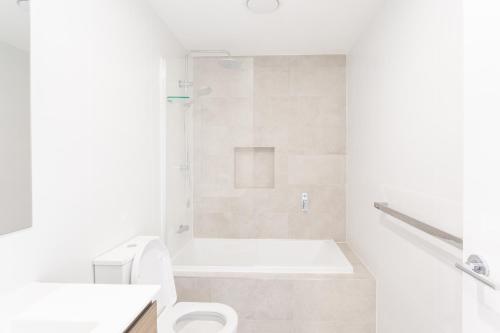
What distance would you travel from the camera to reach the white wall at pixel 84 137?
3.69 ft

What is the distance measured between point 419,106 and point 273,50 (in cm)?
185

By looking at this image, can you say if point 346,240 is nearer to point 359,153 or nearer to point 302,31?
point 359,153

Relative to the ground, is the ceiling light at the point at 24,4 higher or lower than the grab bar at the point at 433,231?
higher

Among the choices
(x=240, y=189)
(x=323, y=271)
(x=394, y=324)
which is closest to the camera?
(x=394, y=324)

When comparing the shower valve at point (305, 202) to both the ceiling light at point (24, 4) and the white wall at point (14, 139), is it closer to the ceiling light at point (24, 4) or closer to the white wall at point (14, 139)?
the white wall at point (14, 139)

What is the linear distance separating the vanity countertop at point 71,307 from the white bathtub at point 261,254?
1.40m

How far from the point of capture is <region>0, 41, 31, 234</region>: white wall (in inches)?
38.1

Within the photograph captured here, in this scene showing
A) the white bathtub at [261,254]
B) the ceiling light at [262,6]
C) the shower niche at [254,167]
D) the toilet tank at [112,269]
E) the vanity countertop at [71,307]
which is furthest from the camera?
the shower niche at [254,167]

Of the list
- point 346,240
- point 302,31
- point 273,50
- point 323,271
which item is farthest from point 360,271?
point 273,50

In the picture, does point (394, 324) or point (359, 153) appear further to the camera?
point (359, 153)

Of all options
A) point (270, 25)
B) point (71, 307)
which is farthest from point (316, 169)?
point (71, 307)

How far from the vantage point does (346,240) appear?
10.4ft

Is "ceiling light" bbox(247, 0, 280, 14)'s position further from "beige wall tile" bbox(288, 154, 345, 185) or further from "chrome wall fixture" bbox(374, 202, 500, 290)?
"chrome wall fixture" bbox(374, 202, 500, 290)

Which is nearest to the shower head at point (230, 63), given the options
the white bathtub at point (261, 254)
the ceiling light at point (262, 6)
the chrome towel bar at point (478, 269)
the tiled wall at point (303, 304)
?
the ceiling light at point (262, 6)
